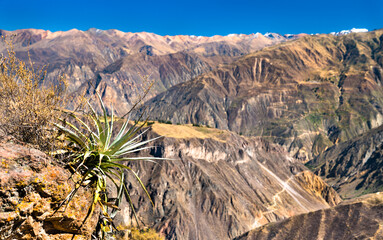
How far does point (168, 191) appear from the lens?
292ft

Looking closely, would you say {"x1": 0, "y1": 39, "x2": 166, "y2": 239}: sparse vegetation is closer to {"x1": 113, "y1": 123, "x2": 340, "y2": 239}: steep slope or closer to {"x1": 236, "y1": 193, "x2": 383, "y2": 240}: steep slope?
{"x1": 236, "y1": 193, "x2": 383, "y2": 240}: steep slope

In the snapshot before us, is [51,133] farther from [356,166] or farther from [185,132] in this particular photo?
[356,166]

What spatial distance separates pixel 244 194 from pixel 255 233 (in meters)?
54.8

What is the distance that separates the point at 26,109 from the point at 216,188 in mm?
91816

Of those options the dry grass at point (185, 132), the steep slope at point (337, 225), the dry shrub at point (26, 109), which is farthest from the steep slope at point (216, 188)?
the dry shrub at point (26, 109)

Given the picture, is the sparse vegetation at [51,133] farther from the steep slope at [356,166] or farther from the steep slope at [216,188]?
the steep slope at [356,166]

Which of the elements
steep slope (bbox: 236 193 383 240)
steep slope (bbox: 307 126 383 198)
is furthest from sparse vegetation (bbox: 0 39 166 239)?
steep slope (bbox: 307 126 383 198)

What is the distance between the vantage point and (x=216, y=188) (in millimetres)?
95750

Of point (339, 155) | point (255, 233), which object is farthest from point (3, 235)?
point (339, 155)

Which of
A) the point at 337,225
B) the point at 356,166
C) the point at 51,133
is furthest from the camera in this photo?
the point at 356,166

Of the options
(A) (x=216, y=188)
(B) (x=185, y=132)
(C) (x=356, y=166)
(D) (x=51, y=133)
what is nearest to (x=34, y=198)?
(D) (x=51, y=133)

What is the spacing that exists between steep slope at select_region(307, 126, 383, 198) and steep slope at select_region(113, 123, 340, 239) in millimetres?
23827

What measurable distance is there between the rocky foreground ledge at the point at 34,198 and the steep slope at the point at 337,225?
A: 4093 cm

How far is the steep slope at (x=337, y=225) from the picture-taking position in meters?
40.7
